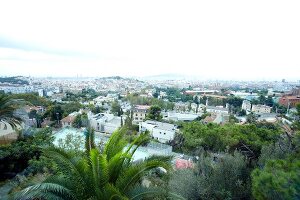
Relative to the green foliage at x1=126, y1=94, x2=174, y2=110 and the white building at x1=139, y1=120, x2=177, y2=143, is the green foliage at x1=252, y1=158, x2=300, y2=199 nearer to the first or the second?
the white building at x1=139, y1=120, x2=177, y2=143

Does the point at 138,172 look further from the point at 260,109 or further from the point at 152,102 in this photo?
the point at 260,109

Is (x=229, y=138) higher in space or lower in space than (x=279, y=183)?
lower

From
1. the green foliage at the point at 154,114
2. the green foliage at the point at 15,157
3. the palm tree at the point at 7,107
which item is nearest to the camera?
the green foliage at the point at 15,157

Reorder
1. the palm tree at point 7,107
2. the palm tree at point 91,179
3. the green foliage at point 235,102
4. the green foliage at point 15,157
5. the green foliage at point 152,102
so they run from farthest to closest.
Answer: the green foliage at point 235,102, the green foliage at point 152,102, the palm tree at point 7,107, the green foliage at point 15,157, the palm tree at point 91,179

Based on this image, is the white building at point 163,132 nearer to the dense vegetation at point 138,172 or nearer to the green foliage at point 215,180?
the dense vegetation at point 138,172

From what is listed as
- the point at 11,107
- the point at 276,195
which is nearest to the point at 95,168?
the point at 276,195

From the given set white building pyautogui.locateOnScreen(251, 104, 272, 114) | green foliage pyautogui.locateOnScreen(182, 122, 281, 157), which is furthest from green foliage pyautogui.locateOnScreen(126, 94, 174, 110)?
green foliage pyautogui.locateOnScreen(182, 122, 281, 157)

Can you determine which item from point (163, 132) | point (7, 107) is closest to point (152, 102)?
point (163, 132)

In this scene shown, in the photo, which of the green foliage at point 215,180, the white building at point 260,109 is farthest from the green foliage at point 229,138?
the white building at point 260,109

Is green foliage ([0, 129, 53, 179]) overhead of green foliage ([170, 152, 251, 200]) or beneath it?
beneath

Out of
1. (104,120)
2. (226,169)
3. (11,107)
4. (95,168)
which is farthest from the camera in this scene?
(104,120)

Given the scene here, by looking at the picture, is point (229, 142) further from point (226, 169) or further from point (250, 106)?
point (250, 106)
